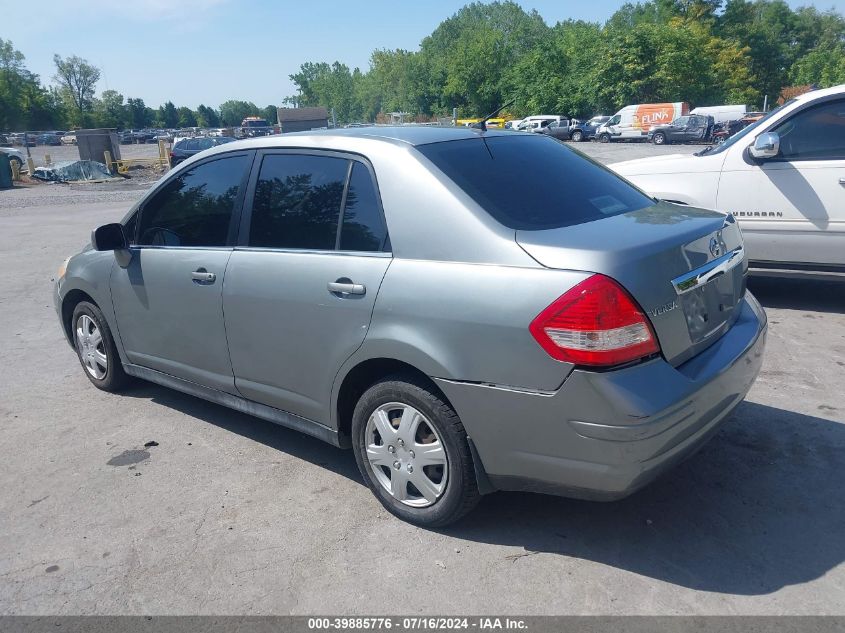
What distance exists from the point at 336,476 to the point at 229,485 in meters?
0.58

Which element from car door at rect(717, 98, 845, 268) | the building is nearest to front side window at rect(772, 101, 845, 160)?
car door at rect(717, 98, 845, 268)

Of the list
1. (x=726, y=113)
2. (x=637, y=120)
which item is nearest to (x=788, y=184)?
(x=637, y=120)

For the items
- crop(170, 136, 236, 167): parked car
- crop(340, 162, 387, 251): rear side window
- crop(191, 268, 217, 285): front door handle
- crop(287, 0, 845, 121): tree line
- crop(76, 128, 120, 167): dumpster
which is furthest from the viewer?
crop(287, 0, 845, 121): tree line

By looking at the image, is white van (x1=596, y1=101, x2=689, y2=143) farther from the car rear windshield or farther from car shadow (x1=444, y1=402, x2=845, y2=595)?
car shadow (x1=444, y1=402, x2=845, y2=595)

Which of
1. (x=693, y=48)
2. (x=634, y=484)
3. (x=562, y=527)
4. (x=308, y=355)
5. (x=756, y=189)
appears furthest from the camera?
(x=693, y=48)

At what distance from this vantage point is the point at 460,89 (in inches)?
3339

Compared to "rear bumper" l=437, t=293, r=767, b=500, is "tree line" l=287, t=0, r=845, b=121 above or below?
above

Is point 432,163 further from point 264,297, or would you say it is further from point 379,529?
point 379,529

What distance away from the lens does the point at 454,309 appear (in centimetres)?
283

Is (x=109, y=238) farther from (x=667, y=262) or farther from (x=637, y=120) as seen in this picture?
(x=637, y=120)

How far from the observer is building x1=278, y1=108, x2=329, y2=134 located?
4631 centimetres

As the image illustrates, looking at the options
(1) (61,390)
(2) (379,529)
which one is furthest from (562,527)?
(1) (61,390)

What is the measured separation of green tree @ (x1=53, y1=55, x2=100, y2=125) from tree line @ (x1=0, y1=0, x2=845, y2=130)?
171 millimetres

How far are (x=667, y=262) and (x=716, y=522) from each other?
4.08 ft
